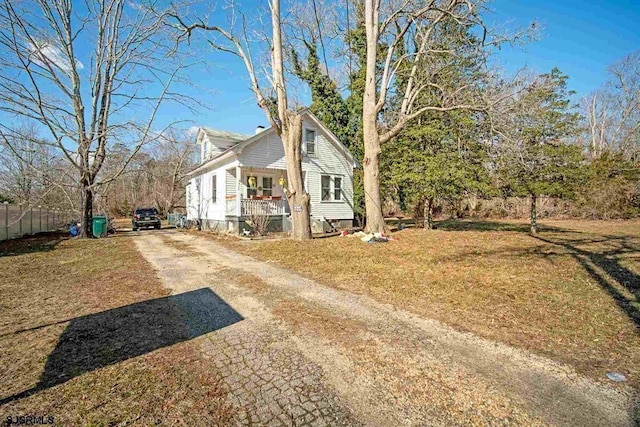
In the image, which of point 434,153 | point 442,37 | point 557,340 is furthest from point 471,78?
point 557,340

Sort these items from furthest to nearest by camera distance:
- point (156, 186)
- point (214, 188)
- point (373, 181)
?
point (156, 186), point (214, 188), point (373, 181)

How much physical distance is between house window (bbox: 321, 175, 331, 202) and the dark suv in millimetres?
13396

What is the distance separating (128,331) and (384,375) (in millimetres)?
3171

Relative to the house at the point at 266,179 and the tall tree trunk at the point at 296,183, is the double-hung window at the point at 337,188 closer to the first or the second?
the house at the point at 266,179

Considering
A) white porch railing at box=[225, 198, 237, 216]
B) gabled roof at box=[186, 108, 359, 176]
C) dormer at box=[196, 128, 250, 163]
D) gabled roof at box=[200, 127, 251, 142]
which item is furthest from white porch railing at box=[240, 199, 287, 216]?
gabled roof at box=[200, 127, 251, 142]

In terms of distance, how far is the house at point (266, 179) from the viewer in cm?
1521

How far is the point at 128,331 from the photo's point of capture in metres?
3.68

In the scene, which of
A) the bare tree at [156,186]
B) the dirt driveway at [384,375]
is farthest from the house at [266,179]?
the bare tree at [156,186]

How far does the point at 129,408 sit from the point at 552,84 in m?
13.6

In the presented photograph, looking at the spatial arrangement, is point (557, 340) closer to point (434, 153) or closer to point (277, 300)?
point (277, 300)

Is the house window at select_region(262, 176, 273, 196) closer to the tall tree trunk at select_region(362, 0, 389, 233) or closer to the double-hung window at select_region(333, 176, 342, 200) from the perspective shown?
the double-hung window at select_region(333, 176, 342, 200)

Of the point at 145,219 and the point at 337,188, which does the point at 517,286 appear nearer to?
the point at 337,188

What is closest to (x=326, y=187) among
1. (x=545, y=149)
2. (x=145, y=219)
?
(x=545, y=149)

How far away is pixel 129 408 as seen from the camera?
2.23 meters
